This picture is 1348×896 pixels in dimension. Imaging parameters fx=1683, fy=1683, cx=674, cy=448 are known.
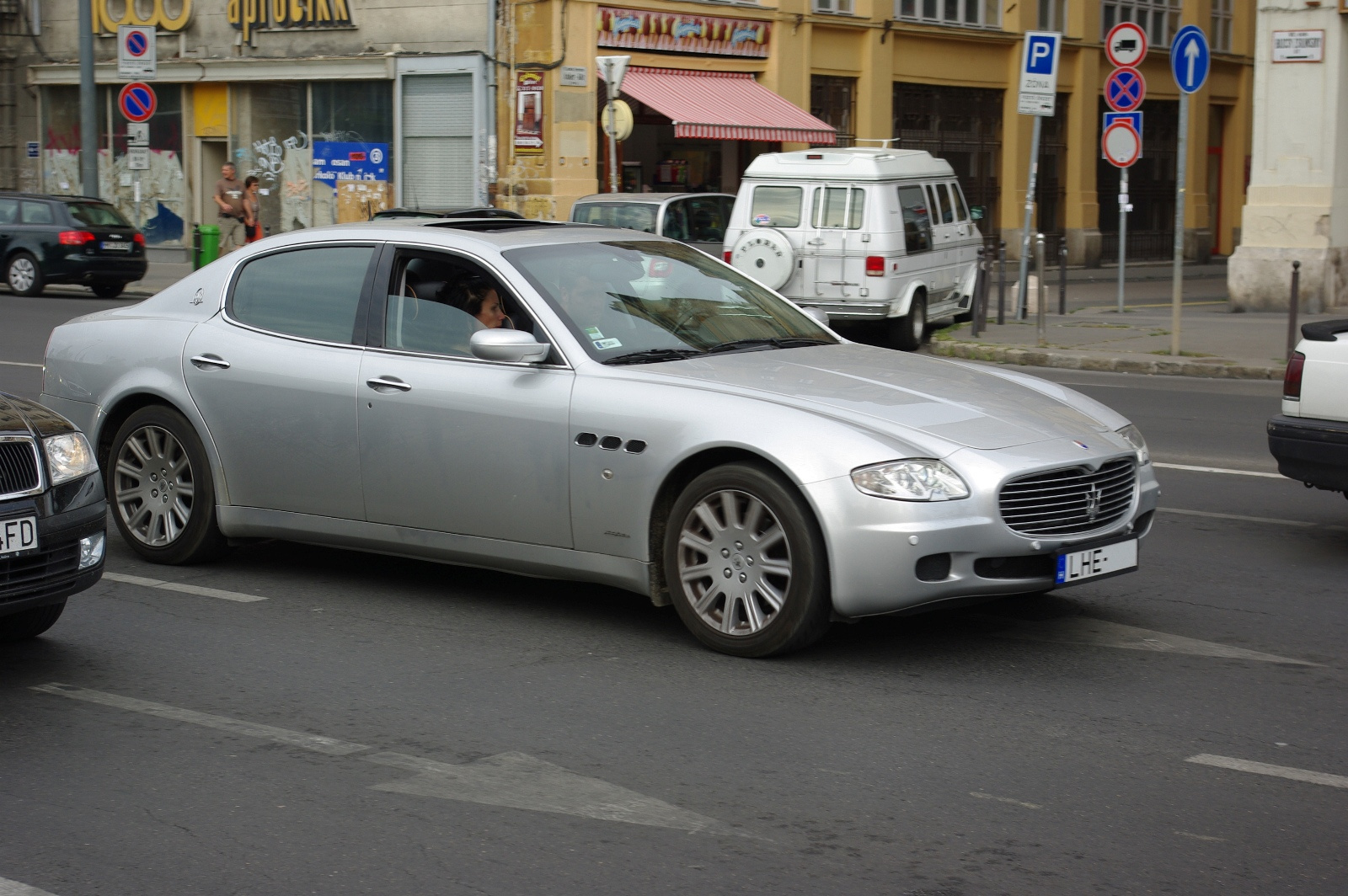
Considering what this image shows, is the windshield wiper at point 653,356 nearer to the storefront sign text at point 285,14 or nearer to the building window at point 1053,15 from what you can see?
the storefront sign text at point 285,14

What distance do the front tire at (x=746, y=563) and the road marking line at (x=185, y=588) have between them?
2.02m

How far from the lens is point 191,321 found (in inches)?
299

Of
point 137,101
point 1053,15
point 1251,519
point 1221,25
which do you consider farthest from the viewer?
point 1221,25

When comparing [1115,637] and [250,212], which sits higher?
[250,212]

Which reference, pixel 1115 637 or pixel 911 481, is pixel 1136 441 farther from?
pixel 911 481

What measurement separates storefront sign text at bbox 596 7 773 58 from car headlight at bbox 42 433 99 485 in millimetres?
24506

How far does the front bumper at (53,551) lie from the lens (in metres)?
5.56

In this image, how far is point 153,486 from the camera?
7637 millimetres

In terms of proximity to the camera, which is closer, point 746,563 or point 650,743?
point 650,743

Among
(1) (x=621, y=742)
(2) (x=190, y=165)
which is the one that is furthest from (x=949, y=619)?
(2) (x=190, y=165)

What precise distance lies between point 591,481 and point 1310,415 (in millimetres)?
3637

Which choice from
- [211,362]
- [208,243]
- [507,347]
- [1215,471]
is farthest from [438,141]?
[507,347]

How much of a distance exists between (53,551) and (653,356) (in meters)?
2.29

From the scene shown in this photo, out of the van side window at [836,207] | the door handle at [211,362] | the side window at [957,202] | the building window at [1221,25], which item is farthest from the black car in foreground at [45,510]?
the building window at [1221,25]
